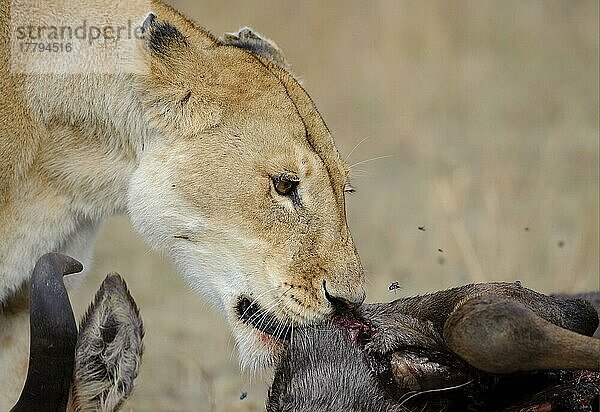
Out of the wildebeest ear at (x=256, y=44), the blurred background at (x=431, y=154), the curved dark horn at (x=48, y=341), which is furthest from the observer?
the blurred background at (x=431, y=154)

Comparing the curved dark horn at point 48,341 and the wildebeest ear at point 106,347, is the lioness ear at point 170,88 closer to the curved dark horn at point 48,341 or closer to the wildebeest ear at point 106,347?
the wildebeest ear at point 106,347

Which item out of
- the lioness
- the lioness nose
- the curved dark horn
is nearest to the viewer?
the curved dark horn

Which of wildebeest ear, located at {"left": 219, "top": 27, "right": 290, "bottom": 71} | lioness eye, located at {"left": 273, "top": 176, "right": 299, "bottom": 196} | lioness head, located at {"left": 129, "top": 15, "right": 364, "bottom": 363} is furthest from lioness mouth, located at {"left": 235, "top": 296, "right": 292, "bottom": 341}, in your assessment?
wildebeest ear, located at {"left": 219, "top": 27, "right": 290, "bottom": 71}

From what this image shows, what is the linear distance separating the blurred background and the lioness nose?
1.30m

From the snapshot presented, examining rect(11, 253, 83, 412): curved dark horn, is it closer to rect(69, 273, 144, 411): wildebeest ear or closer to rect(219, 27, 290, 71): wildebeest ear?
rect(69, 273, 144, 411): wildebeest ear

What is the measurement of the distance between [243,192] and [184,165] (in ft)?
0.65

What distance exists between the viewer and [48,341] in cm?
253

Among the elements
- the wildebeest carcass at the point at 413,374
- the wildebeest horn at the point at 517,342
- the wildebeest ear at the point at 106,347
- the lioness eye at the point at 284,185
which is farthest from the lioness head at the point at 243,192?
the wildebeest horn at the point at 517,342

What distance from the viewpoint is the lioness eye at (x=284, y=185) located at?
10.1ft

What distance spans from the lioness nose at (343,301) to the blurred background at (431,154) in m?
1.30

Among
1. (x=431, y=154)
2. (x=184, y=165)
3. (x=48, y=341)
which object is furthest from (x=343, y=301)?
(x=431, y=154)

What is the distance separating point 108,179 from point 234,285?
20.6 inches

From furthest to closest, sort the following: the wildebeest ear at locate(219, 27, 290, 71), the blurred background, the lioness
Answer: the blurred background < the wildebeest ear at locate(219, 27, 290, 71) < the lioness

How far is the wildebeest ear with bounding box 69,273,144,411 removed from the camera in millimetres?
2748
